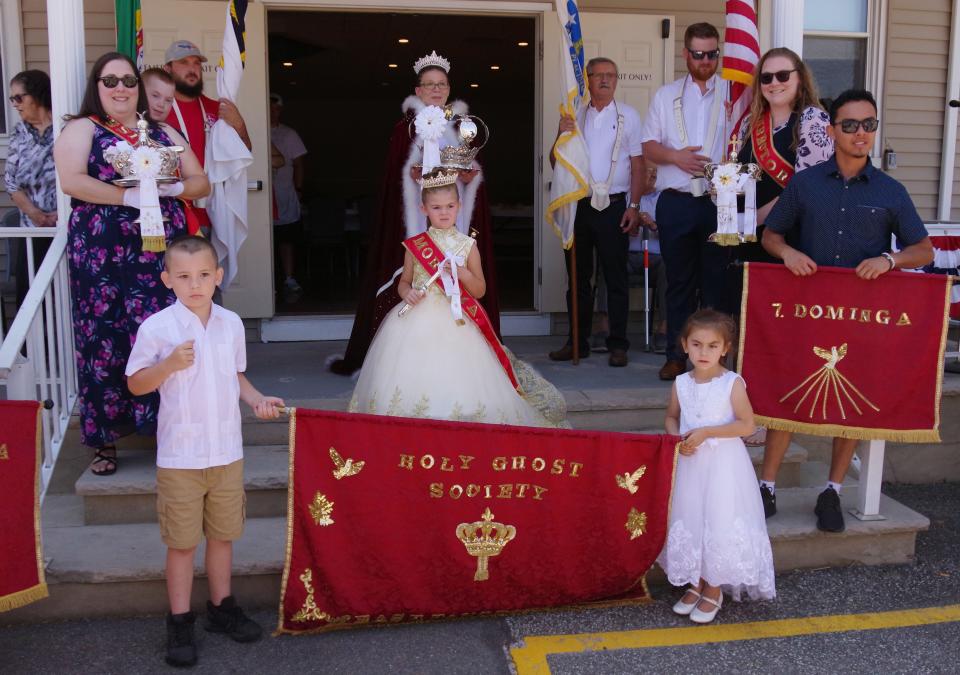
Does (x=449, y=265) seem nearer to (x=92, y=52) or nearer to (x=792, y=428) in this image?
(x=792, y=428)

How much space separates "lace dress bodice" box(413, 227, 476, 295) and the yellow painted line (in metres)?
1.63

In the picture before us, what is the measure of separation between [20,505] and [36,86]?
3.21m

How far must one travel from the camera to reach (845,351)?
3605 millimetres

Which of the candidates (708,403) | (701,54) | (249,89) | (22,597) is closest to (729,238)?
(708,403)

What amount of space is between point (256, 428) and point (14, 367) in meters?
1.20

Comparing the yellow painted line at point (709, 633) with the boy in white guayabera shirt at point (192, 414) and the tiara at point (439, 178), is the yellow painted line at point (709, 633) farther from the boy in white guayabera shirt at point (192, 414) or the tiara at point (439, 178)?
the tiara at point (439, 178)

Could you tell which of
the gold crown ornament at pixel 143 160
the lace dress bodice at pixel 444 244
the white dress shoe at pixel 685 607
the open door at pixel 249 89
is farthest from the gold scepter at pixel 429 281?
the open door at pixel 249 89

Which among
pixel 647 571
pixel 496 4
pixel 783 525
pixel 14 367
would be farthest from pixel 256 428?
pixel 496 4

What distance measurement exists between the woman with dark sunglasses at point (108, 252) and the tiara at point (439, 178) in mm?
1023

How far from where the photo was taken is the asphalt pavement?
2979 mm

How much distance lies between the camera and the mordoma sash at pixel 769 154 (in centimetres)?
421

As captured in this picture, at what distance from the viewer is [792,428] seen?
3.67 meters

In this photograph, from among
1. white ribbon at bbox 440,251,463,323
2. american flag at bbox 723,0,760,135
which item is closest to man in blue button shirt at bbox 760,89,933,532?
american flag at bbox 723,0,760,135

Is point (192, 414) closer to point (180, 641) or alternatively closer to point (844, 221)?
point (180, 641)
